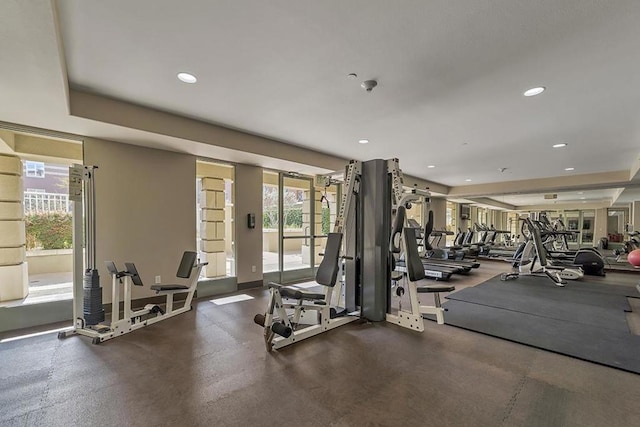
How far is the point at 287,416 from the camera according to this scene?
1907 mm

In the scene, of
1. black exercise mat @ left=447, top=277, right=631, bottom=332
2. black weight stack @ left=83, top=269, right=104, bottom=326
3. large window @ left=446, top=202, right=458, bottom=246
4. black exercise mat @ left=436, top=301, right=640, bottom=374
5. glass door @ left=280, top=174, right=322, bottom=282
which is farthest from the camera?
large window @ left=446, top=202, right=458, bottom=246

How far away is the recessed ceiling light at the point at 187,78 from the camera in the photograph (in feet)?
9.11

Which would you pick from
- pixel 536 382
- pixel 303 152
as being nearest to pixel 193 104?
pixel 303 152

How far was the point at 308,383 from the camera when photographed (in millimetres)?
2281

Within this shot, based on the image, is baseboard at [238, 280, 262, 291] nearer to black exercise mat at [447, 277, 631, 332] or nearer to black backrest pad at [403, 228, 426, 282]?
black backrest pad at [403, 228, 426, 282]

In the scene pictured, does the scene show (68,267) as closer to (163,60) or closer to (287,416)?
(163,60)

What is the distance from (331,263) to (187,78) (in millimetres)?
2493

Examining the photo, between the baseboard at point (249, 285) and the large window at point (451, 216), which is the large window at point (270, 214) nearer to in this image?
the baseboard at point (249, 285)

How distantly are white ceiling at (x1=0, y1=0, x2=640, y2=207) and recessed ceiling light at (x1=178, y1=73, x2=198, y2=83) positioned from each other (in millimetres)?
75

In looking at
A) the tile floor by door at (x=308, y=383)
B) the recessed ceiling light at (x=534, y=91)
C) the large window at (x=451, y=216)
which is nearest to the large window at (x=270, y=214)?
the tile floor by door at (x=308, y=383)

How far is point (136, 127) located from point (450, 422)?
4.27m

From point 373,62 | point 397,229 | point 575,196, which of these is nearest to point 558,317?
point 397,229

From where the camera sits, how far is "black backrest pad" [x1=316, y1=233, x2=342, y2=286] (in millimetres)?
3328

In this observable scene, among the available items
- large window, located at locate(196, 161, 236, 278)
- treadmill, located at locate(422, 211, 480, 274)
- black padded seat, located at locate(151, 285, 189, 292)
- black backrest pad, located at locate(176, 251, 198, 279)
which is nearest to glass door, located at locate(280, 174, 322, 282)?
large window, located at locate(196, 161, 236, 278)
